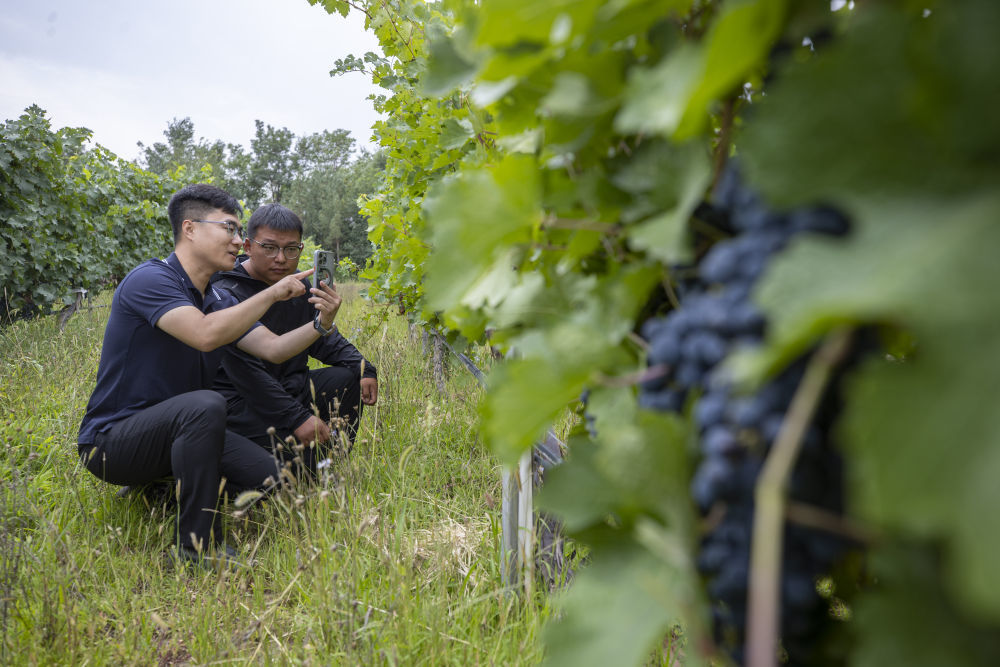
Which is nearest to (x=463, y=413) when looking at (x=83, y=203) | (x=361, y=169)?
(x=83, y=203)

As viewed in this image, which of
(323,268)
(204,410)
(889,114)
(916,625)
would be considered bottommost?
(204,410)

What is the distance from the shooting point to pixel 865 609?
0.35 meters

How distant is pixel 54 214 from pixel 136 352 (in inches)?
286

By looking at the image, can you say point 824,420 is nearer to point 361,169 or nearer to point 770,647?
point 770,647

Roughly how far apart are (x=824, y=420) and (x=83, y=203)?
12403 millimetres

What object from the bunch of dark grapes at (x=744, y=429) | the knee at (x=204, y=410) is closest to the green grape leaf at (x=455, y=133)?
the bunch of dark grapes at (x=744, y=429)

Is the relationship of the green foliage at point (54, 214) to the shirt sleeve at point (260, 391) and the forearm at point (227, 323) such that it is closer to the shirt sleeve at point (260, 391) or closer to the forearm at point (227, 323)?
the shirt sleeve at point (260, 391)

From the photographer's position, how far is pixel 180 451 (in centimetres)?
302

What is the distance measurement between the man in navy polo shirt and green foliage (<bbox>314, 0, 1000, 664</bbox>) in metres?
2.76

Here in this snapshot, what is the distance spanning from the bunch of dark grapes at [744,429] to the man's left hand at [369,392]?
383cm

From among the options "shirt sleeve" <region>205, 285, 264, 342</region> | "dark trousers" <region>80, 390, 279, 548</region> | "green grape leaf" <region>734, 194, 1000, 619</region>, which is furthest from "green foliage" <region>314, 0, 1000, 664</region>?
"shirt sleeve" <region>205, 285, 264, 342</region>

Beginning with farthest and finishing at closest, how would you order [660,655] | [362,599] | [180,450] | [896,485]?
[180,450] < [362,599] < [660,655] < [896,485]

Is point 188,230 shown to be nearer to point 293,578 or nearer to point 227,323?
point 227,323

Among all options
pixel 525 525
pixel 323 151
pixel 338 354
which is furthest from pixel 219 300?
pixel 323 151
